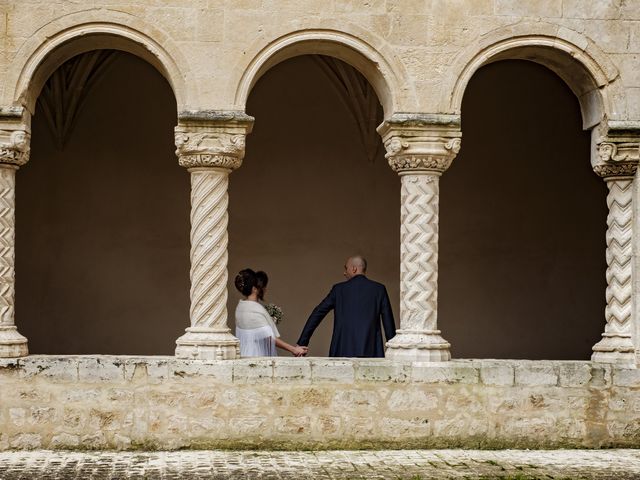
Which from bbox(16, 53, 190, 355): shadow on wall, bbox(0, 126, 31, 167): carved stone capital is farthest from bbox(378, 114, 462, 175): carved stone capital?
bbox(16, 53, 190, 355): shadow on wall

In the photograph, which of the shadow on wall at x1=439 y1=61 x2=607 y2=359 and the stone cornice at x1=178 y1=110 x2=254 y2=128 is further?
the shadow on wall at x1=439 y1=61 x2=607 y2=359

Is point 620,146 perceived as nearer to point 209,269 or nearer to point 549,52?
point 549,52

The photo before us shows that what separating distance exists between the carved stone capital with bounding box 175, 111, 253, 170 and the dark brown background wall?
12.9 ft

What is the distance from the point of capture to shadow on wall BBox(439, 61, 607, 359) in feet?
40.5

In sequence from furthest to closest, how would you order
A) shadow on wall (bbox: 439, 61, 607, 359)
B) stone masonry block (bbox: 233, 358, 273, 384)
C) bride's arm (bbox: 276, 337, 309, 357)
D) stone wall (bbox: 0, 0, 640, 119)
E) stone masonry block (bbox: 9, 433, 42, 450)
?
shadow on wall (bbox: 439, 61, 607, 359), bride's arm (bbox: 276, 337, 309, 357), stone wall (bbox: 0, 0, 640, 119), stone masonry block (bbox: 233, 358, 273, 384), stone masonry block (bbox: 9, 433, 42, 450)

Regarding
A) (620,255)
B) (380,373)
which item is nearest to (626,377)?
(620,255)

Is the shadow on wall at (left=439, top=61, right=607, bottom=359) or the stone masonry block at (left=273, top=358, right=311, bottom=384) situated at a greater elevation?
the shadow on wall at (left=439, top=61, right=607, bottom=359)

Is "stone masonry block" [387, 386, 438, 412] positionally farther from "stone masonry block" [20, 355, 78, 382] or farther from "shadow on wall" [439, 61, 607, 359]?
"shadow on wall" [439, 61, 607, 359]

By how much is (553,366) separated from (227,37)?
11.4 ft

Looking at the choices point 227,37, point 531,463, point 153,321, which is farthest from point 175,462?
point 153,321

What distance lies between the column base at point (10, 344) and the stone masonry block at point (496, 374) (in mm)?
3421

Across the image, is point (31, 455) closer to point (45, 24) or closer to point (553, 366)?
point (45, 24)

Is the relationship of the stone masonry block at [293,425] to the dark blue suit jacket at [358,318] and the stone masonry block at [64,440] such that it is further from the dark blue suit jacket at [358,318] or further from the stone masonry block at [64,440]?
the stone masonry block at [64,440]

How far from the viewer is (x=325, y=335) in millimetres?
12438
